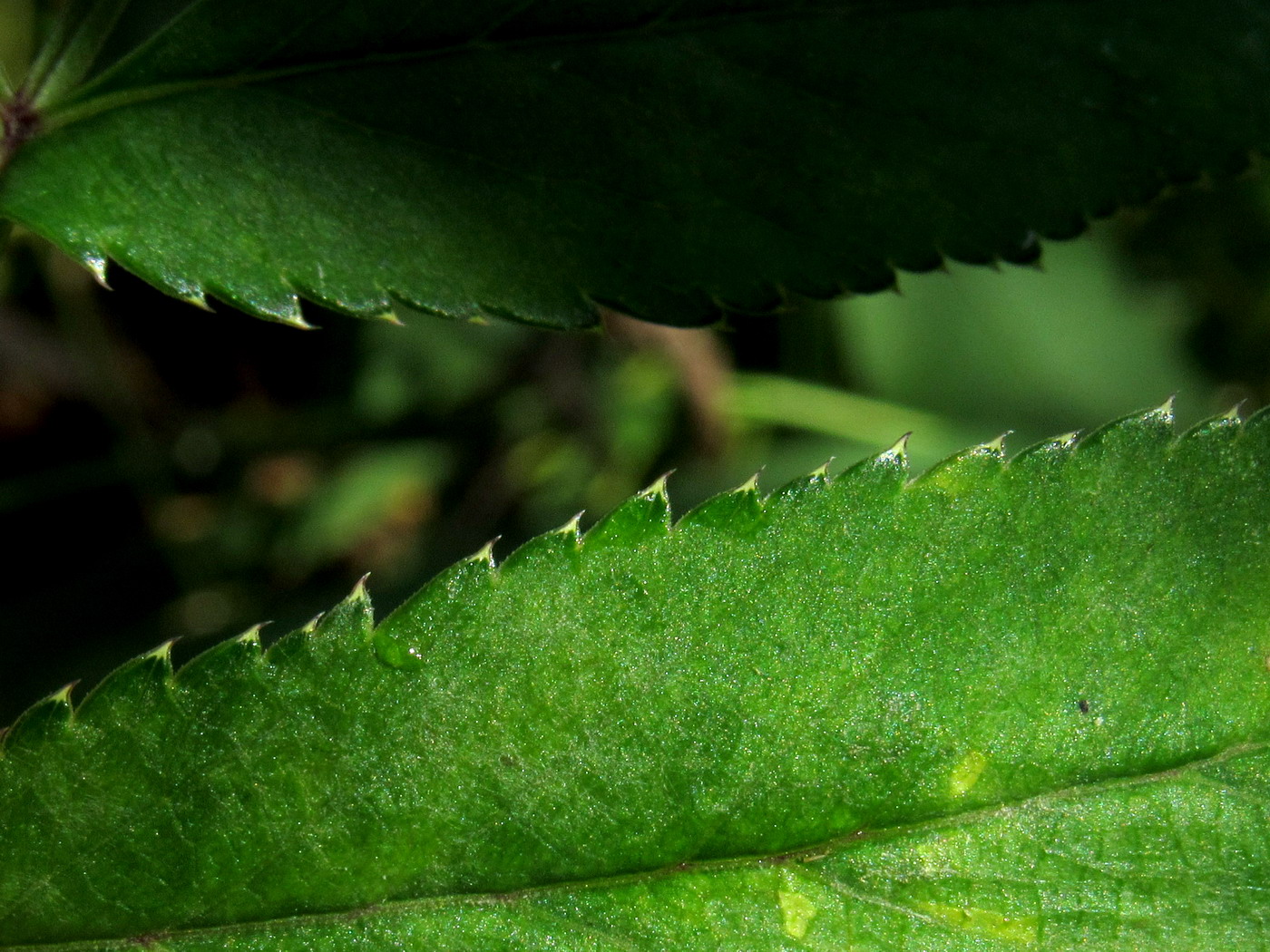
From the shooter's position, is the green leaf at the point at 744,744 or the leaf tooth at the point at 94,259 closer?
the green leaf at the point at 744,744

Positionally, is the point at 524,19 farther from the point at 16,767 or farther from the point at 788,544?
the point at 16,767

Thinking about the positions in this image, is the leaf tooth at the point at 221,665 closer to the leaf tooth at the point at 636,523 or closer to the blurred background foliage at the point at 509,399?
the leaf tooth at the point at 636,523

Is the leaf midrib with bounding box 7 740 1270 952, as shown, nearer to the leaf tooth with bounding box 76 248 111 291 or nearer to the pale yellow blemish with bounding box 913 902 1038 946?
the pale yellow blemish with bounding box 913 902 1038 946

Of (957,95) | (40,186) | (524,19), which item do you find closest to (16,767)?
(40,186)

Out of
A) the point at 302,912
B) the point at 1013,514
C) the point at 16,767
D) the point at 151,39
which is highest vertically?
the point at 151,39

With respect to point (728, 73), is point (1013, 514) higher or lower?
lower

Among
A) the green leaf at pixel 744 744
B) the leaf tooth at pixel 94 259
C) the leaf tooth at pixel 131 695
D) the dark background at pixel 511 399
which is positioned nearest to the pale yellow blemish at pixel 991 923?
the green leaf at pixel 744 744
